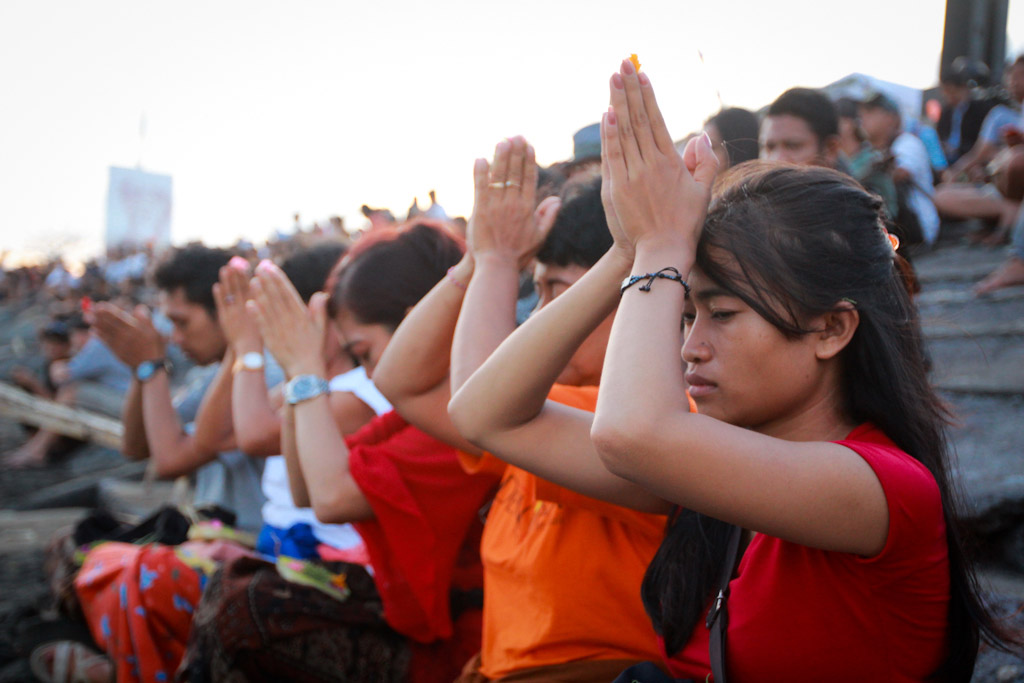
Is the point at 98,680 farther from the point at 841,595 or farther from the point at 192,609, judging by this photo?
the point at 841,595

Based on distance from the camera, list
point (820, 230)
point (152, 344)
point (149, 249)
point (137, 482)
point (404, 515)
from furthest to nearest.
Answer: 1. point (149, 249)
2. point (137, 482)
3. point (152, 344)
4. point (404, 515)
5. point (820, 230)

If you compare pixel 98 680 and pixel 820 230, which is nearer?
pixel 820 230

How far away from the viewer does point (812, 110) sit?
3.99 m

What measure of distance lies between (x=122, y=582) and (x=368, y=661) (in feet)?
3.83

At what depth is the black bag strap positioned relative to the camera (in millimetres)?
1370

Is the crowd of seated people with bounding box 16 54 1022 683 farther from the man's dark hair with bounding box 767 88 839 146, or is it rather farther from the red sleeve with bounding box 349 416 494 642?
the man's dark hair with bounding box 767 88 839 146

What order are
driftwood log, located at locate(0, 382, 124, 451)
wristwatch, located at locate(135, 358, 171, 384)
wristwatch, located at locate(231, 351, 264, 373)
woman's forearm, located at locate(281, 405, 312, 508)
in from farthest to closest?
driftwood log, located at locate(0, 382, 124, 451)
wristwatch, located at locate(135, 358, 171, 384)
wristwatch, located at locate(231, 351, 264, 373)
woman's forearm, located at locate(281, 405, 312, 508)

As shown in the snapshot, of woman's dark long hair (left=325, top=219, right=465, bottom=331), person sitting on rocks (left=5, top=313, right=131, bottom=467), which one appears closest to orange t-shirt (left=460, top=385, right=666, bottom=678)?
Answer: woman's dark long hair (left=325, top=219, right=465, bottom=331)

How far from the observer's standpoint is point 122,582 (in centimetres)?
289

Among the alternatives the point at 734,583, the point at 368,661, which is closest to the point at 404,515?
the point at 368,661

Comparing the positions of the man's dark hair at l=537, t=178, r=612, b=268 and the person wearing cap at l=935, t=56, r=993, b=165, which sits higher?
the person wearing cap at l=935, t=56, r=993, b=165

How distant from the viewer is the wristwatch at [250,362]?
3115 millimetres

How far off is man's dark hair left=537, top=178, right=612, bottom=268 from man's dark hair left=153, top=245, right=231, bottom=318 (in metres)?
2.53

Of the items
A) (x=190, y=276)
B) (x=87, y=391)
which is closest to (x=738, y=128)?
(x=190, y=276)
